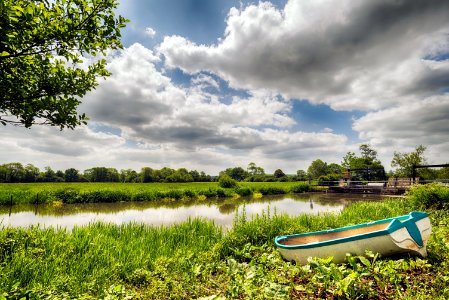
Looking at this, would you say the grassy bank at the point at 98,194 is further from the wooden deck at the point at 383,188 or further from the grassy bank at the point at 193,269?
the grassy bank at the point at 193,269

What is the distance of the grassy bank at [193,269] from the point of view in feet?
11.3

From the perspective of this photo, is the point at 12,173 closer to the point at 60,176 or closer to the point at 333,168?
the point at 60,176

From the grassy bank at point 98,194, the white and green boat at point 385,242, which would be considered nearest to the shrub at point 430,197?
the white and green boat at point 385,242

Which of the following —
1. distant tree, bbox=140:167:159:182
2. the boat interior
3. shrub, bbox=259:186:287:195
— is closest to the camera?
the boat interior

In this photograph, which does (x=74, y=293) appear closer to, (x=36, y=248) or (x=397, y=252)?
(x=36, y=248)

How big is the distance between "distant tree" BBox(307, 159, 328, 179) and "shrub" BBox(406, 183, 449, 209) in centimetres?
7585

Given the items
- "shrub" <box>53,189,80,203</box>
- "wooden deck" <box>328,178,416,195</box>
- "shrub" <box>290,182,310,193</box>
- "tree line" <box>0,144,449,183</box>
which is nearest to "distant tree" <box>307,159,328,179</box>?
"tree line" <box>0,144,449,183</box>

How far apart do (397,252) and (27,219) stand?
1792 cm

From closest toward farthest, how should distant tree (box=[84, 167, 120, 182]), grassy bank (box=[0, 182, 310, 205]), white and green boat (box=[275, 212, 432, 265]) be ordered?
white and green boat (box=[275, 212, 432, 265])
grassy bank (box=[0, 182, 310, 205])
distant tree (box=[84, 167, 120, 182])

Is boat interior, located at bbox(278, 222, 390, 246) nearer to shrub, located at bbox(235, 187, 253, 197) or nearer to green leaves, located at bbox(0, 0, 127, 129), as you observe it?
green leaves, located at bbox(0, 0, 127, 129)

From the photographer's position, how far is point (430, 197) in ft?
39.4

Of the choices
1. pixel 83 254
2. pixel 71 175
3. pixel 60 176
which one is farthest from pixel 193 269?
pixel 60 176

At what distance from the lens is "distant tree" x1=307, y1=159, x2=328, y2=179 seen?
85875 mm

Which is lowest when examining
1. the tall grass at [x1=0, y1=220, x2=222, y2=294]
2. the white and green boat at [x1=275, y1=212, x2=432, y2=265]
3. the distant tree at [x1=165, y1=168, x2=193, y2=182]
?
the tall grass at [x1=0, y1=220, x2=222, y2=294]
